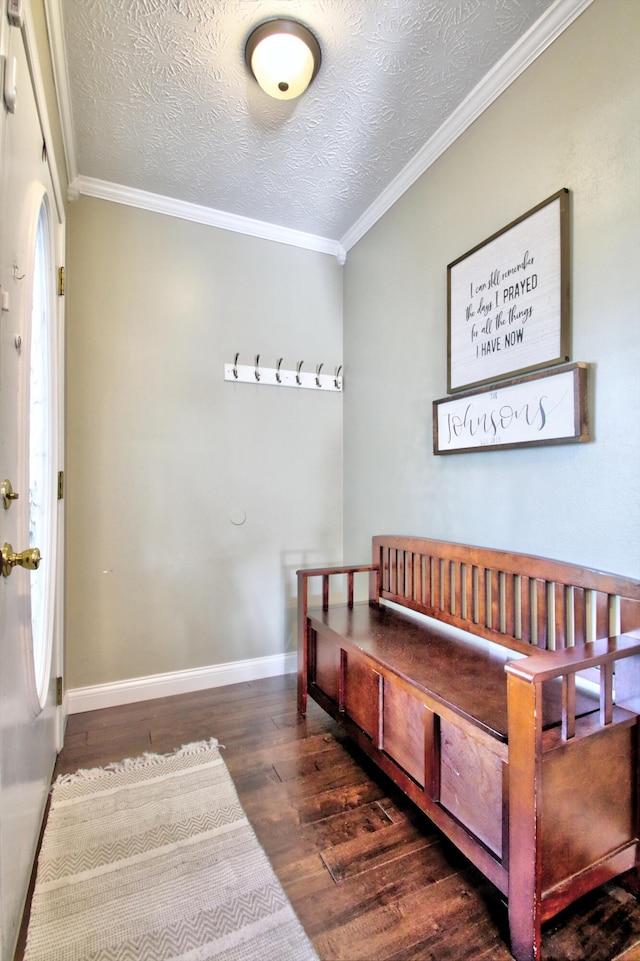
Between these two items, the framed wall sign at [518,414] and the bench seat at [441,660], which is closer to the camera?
the bench seat at [441,660]

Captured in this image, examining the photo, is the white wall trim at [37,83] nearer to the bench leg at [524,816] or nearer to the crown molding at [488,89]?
the crown molding at [488,89]

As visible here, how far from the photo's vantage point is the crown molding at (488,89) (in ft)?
4.49

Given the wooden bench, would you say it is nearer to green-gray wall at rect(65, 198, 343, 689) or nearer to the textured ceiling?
green-gray wall at rect(65, 198, 343, 689)

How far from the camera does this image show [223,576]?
2.43 metres

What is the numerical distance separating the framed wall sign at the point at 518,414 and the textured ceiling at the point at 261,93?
1.17 meters

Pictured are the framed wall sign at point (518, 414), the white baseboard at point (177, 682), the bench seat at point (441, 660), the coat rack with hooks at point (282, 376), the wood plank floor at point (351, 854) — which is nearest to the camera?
the wood plank floor at point (351, 854)

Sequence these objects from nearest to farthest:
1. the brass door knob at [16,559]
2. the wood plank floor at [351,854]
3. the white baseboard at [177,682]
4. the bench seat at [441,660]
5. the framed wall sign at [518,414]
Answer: the brass door knob at [16,559] < the wood plank floor at [351,854] < the bench seat at [441,660] < the framed wall sign at [518,414] < the white baseboard at [177,682]

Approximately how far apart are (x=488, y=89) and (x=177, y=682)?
9.81 ft

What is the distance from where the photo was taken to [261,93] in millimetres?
1671

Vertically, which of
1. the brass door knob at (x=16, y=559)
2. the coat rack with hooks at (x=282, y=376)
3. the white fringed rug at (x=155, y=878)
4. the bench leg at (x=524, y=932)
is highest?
the coat rack with hooks at (x=282, y=376)

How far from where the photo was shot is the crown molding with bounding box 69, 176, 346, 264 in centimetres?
215

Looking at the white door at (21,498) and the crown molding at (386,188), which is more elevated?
the crown molding at (386,188)

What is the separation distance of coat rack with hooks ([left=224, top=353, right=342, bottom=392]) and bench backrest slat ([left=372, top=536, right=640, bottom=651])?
1.15 m

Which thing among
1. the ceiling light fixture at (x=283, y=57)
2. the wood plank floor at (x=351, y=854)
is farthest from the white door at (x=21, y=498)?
the ceiling light fixture at (x=283, y=57)
